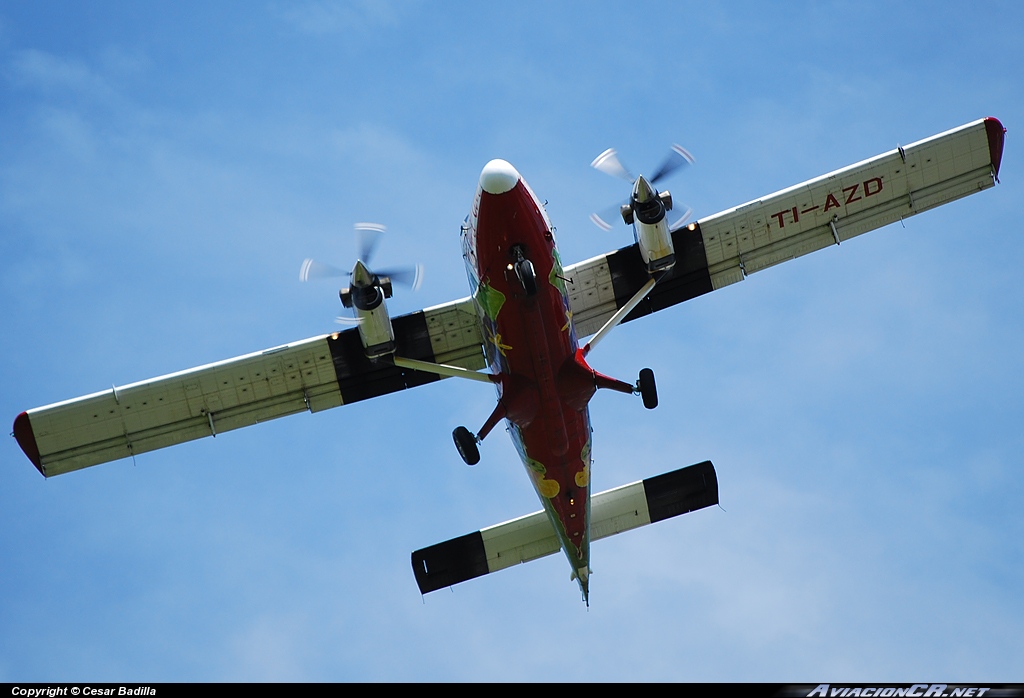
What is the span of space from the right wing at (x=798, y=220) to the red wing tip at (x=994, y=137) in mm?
21

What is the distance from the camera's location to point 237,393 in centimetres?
2200

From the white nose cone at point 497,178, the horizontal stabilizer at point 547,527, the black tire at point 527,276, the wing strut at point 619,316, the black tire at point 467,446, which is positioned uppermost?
the white nose cone at point 497,178

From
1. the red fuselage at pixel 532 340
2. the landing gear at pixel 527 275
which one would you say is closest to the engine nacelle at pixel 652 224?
the red fuselage at pixel 532 340

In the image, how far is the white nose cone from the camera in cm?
1727

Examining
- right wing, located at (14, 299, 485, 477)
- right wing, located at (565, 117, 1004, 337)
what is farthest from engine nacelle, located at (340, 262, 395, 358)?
right wing, located at (565, 117, 1004, 337)

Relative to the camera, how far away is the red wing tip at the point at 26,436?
21281 millimetres

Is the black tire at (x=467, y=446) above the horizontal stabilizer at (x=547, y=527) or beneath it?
above

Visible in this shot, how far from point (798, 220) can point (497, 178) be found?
780 cm

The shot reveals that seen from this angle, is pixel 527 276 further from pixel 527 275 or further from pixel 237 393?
pixel 237 393

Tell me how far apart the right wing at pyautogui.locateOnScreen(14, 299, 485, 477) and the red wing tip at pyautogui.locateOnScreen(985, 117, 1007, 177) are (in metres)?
11.2

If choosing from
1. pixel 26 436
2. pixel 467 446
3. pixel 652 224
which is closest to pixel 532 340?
pixel 467 446
